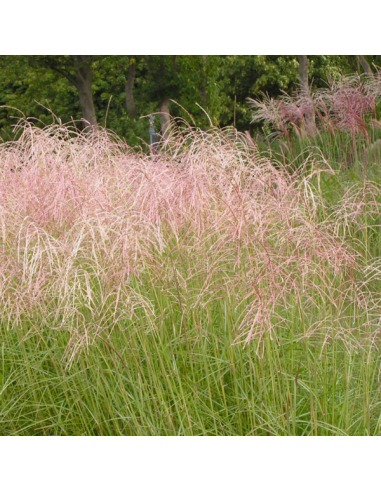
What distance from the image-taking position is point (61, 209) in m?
2.91

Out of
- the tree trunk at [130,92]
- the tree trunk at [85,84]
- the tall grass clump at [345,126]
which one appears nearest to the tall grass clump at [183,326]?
the tall grass clump at [345,126]

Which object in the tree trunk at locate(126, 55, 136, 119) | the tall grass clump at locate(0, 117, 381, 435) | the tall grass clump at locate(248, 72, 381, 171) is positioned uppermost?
the tree trunk at locate(126, 55, 136, 119)

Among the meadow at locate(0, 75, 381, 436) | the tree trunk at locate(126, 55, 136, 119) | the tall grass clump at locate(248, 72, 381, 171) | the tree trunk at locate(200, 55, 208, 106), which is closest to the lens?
the meadow at locate(0, 75, 381, 436)

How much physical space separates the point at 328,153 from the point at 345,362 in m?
4.12

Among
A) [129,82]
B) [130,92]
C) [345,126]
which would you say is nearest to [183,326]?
[345,126]

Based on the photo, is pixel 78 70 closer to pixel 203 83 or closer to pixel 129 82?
pixel 129 82

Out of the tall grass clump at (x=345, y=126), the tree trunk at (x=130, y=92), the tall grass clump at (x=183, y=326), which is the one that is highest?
the tree trunk at (x=130, y=92)

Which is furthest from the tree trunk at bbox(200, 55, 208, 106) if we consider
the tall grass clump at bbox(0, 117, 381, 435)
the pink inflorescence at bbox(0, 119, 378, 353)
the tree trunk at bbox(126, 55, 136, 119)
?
the tall grass clump at bbox(0, 117, 381, 435)

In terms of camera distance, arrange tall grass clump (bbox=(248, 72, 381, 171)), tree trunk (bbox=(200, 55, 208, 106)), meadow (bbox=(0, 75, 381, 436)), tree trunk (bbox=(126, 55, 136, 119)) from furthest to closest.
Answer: tree trunk (bbox=(126, 55, 136, 119)) < tree trunk (bbox=(200, 55, 208, 106)) < tall grass clump (bbox=(248, 72, 381, 171)) < meadow (bbox=(0, 75, 381, 436))

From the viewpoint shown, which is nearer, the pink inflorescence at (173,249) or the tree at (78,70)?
the pink inflorescence at (173,249)

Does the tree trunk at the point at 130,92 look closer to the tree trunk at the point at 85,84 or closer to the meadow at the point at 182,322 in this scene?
the tree trunk at the point at 85,84

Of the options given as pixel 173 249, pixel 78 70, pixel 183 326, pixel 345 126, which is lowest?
pixel 183 326

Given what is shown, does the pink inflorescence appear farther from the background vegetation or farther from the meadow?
the background vegetation
